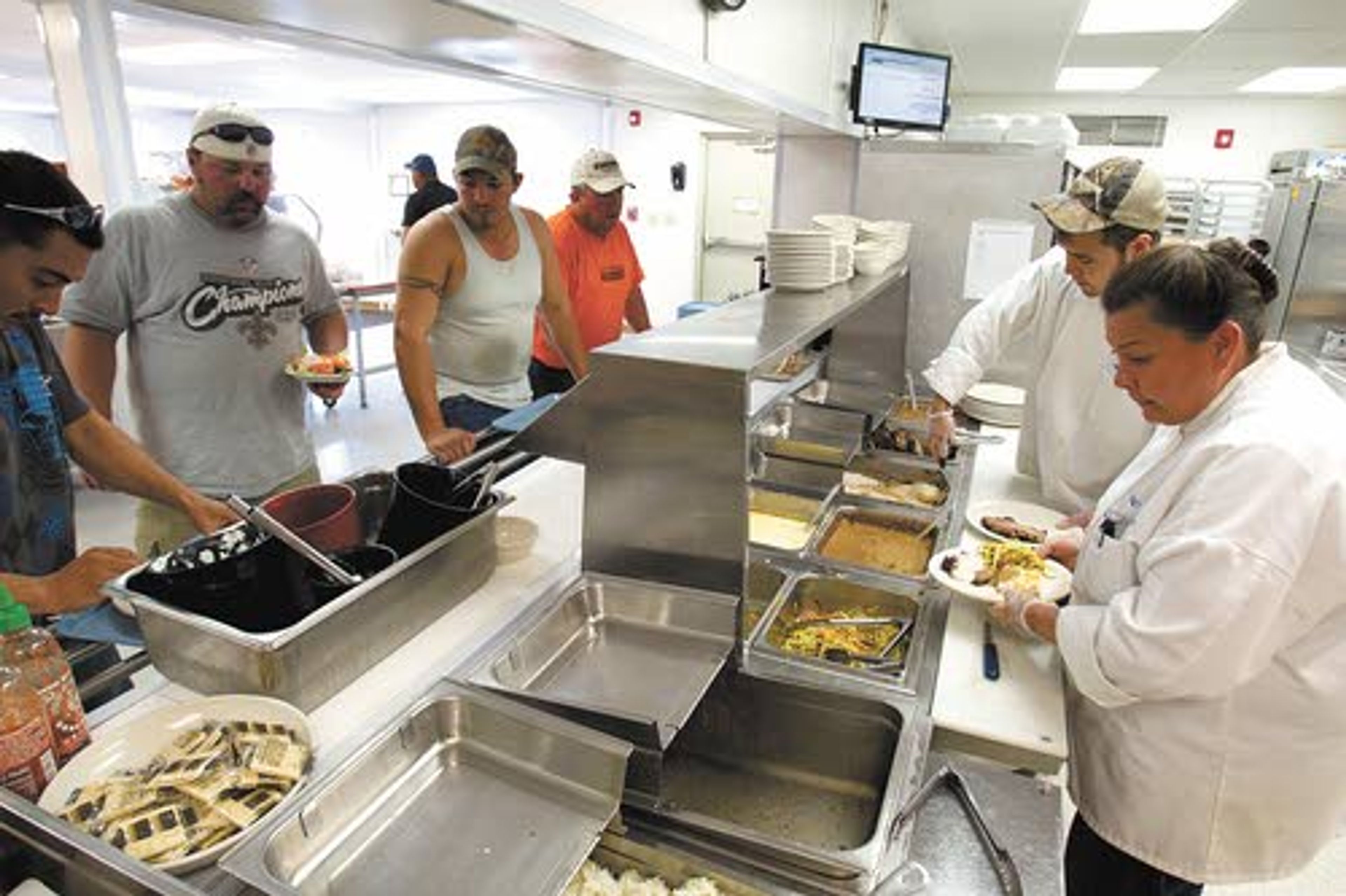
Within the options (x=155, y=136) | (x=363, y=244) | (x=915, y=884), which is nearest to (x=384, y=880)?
(x=915, y=884)

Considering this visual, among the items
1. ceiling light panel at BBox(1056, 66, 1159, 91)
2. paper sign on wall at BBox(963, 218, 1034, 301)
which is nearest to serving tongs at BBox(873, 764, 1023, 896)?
paper sign on wall at BBox(963, 218, 1034, 301)

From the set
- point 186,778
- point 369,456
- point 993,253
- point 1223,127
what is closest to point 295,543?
point 186,778

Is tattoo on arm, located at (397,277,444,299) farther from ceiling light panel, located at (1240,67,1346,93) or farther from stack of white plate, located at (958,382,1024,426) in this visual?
ceiling light panel, located at (1240,67,1346,93)

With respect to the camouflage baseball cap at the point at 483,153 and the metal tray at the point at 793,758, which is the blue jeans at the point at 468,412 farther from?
the metal tray at the point at 793,758

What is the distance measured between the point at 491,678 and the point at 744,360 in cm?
62

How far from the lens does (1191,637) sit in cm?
100

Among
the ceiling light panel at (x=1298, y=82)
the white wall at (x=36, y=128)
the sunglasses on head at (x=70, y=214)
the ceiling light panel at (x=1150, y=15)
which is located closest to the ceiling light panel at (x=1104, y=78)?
the ceiling light panel at (x=1298, y=82)

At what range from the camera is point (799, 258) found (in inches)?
78.5

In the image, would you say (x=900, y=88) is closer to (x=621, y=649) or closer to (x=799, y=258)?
(x=799, y=258)

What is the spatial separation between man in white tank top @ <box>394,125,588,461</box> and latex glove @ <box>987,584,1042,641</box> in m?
1.44

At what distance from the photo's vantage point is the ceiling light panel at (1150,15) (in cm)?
427

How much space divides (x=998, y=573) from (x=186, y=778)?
1.37 meters

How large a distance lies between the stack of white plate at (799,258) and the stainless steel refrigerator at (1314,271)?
3614 millimetres

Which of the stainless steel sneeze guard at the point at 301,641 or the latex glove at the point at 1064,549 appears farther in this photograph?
the latex glove at the point at 1064,549
